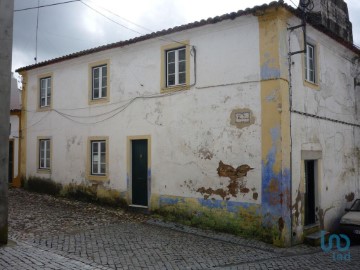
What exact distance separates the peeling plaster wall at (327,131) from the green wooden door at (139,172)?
4.64 meters

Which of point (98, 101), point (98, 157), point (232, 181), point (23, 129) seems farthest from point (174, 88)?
point (23, 129)

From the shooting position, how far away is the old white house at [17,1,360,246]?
909 centimetres

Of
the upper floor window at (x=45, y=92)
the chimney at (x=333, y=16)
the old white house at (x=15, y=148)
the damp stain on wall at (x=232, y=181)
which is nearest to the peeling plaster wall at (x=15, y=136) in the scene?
the old white house at (x=15, y=148)

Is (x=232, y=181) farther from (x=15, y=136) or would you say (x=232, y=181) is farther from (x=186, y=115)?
(x=15, y=136)

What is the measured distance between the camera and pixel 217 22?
9.90 m

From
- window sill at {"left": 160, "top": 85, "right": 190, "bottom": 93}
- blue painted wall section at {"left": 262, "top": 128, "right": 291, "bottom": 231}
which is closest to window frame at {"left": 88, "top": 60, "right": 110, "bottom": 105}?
window sill at {"left": 160, "top": 85, "right": 190, "bottom": 93}

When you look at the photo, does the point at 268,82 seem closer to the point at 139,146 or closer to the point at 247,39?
the point at 247,39

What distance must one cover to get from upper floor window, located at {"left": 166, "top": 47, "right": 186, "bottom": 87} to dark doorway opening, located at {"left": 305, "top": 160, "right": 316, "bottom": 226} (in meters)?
4.32

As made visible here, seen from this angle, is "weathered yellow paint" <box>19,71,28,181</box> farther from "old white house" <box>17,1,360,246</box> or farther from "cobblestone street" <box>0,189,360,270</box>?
Answer: "cobblestone street" <box>0,189,360,270</box>

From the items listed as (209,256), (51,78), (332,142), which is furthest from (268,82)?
(51,78)

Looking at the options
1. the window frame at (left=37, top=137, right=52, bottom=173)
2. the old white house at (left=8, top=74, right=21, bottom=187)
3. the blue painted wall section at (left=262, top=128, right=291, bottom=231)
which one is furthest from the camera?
the old white house at (left=8, top=74, right=21, bottom=187)

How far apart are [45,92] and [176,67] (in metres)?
7.05

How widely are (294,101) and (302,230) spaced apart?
3315mm

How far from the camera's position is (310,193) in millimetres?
10430
